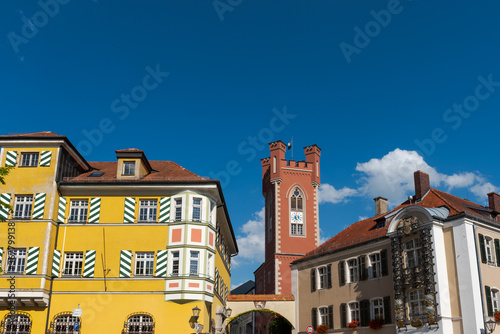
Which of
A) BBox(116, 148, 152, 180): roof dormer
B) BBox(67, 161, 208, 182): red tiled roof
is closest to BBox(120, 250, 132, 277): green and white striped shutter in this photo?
BBox(67, 161, 208, 182): red tiled roof

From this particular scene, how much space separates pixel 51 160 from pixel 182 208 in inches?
328

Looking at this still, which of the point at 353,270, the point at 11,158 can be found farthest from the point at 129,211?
the point at 353,270

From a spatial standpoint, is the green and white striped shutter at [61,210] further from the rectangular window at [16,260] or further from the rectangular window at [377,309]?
the rectangular window at [377,309]

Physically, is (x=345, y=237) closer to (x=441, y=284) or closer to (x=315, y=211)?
(x=441, y=284)

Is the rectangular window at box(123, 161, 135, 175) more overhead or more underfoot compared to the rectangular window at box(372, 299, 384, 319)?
more overhead

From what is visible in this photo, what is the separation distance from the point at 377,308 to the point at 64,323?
1928 cm

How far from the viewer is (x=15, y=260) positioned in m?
29.3

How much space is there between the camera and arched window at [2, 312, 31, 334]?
94.4 feet

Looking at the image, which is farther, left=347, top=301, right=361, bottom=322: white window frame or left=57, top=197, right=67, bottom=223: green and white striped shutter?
left=347, top=301, right=361, bottom=322: white window frame

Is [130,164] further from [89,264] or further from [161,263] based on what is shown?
[161,263]

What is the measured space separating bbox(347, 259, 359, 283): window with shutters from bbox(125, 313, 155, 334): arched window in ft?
49.2

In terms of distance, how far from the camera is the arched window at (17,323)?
28.8 metres

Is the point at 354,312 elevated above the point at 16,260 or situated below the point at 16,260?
below

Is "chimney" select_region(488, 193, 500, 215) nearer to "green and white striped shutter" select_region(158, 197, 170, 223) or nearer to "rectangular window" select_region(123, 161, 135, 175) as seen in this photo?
"green and white striped shutter" select_region(158, 197, 170, 223)
